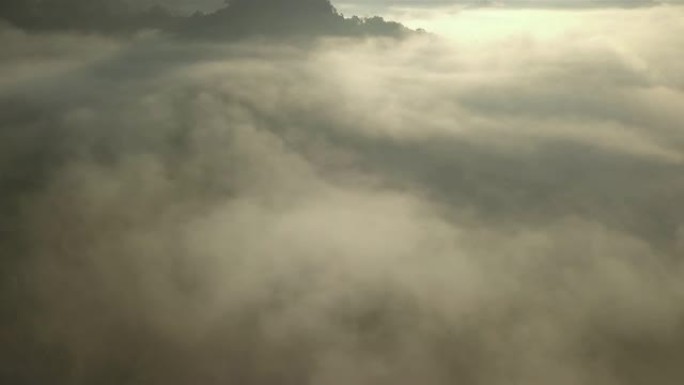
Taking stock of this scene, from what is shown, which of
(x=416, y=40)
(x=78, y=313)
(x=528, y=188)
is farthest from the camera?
(x=416, y=40)

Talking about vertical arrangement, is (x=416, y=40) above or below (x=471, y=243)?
above

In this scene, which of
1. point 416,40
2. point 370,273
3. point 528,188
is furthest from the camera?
point 416,40

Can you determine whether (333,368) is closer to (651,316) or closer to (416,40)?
(651,316)

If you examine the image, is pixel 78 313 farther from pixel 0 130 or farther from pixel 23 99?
pixel 0 130

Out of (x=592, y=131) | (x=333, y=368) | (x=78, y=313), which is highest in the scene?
(x=592, y=131)

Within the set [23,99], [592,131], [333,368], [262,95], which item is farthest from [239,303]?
[262,95]

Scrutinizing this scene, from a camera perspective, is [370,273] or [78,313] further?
[370,273]

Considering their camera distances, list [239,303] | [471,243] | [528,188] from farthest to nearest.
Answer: [528,188], [471,243], [239,303]

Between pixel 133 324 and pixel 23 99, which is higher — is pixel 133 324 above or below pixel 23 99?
below

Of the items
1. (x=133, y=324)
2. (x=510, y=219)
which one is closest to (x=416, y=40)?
(x=510, y=219)
